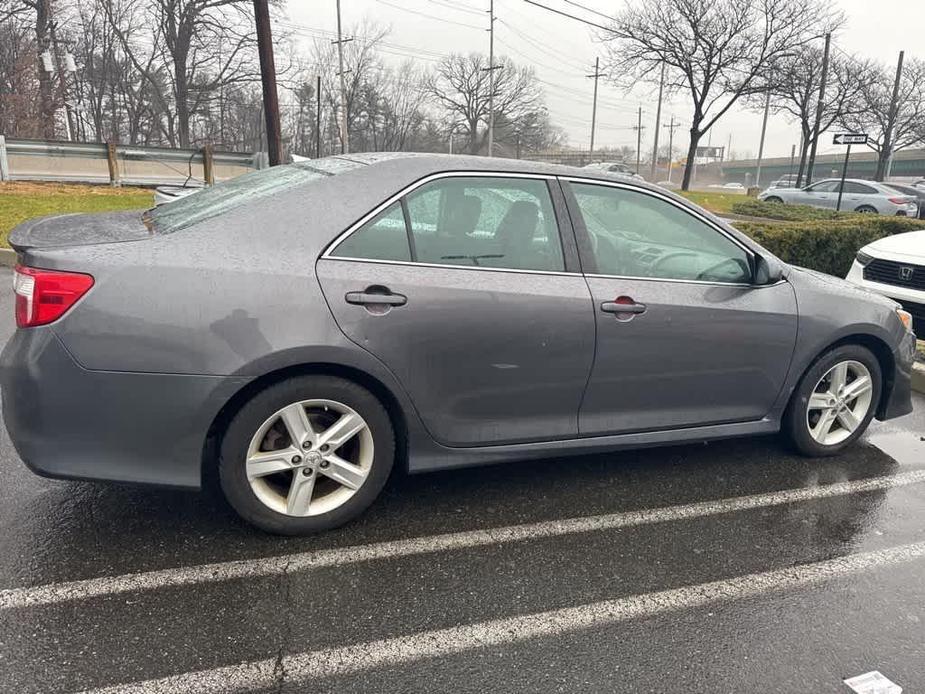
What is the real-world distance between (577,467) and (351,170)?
6.37ft

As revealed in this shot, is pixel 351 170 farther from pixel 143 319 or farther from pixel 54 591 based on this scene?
pixel 54 591

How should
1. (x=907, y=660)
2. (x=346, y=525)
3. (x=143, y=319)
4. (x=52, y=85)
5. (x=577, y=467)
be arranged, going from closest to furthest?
(x=907, y=660) < (x=143, y=319) < (x=346, y=525) < (x=577, y=467) < (x=52, y=85)

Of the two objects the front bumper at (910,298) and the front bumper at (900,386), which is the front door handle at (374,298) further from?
the front bumper at (910,298)

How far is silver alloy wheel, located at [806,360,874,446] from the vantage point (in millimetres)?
3883

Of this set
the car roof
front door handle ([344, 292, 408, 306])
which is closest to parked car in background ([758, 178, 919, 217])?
the car roof

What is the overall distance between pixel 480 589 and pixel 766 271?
2161mm

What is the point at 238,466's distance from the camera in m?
2.67

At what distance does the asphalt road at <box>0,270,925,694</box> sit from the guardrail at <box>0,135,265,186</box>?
16.1 m

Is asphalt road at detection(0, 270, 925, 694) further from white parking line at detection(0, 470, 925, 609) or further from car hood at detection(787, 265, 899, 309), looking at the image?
car hood at detection(787, 265, 899, 309)

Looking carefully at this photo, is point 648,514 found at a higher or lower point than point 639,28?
lower

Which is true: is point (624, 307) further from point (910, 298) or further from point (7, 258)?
point (7, 258)

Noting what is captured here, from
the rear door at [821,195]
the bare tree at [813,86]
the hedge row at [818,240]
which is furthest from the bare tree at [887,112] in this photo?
the hedge row at [818,240]

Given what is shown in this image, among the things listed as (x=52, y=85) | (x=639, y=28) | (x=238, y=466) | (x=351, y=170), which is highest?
(x=639, y=28)

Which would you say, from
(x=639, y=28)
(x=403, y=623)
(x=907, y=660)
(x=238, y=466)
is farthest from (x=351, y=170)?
(x=639, y=28)
